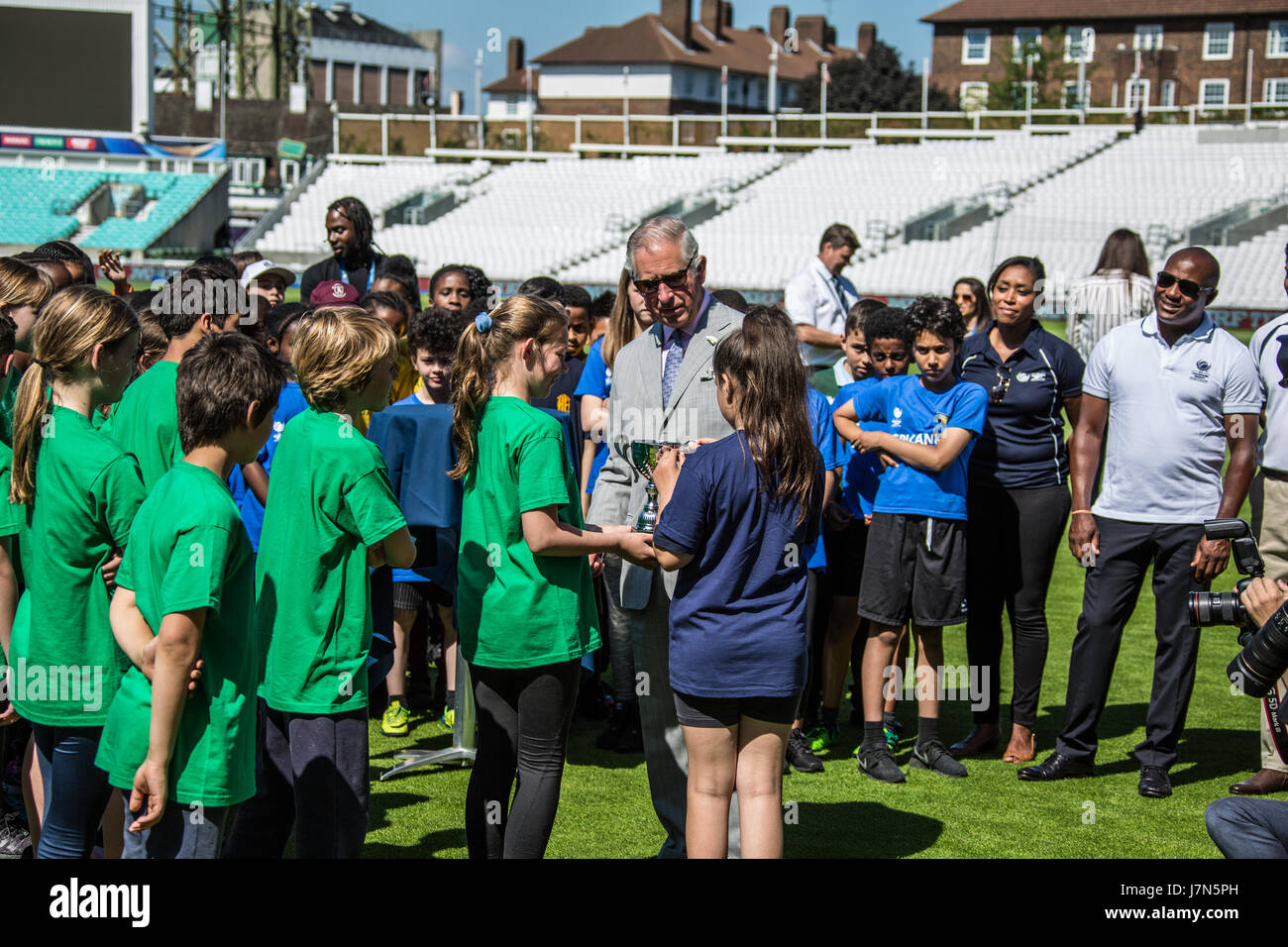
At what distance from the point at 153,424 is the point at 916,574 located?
323cm

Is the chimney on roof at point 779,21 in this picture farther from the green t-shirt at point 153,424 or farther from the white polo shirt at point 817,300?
the green t-shirt at point 153,424

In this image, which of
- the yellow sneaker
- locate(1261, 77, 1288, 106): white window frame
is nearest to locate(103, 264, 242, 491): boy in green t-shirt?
the yellow sneaker

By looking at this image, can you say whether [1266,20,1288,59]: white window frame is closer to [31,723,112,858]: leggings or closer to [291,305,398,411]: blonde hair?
[291,305,398,411]: blonde hair

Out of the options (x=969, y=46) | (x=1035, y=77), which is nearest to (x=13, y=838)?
(x=1035, y=77)

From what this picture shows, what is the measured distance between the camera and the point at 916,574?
19.2 feet

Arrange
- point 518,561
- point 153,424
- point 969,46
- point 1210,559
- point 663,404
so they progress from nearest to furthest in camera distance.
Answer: point 518,561, point 153,424, point 663,404, point 1210,559, point 969,46

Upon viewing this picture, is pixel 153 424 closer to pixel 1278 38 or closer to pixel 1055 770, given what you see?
pixel 1055 770

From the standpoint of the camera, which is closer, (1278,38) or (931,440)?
(931,440)

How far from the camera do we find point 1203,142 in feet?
134

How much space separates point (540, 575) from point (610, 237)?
3465cm

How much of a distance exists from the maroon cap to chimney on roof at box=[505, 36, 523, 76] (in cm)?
9076

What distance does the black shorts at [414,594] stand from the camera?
627 cm

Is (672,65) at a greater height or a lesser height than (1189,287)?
greater
